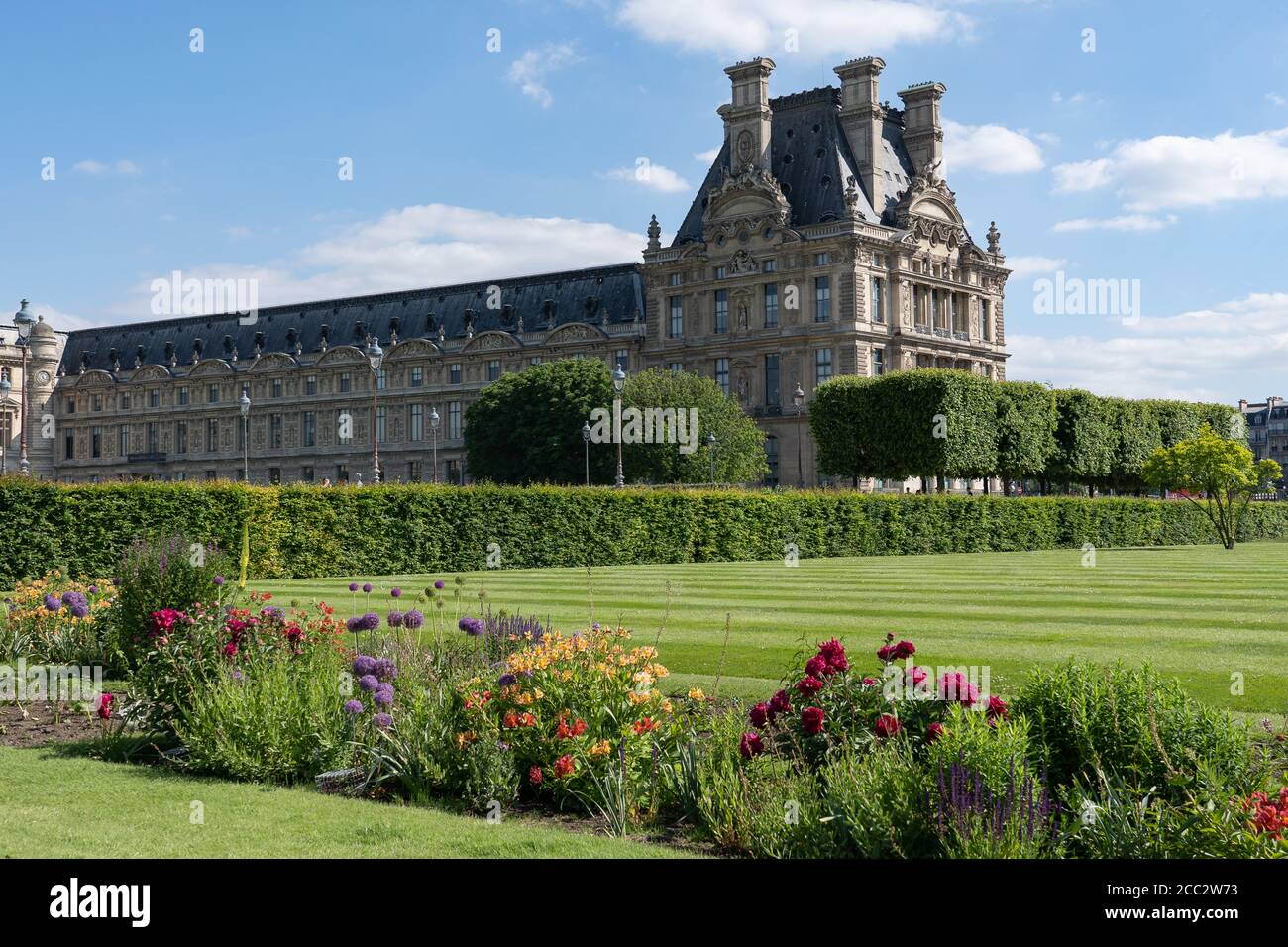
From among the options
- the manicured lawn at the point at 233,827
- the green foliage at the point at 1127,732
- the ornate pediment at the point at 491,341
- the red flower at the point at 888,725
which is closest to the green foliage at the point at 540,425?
the ornate pediment at the point at 491,341

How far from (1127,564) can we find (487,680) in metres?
30.0

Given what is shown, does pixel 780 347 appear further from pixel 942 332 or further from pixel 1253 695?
pixel 1253 695

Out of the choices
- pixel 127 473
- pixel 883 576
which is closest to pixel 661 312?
pixel 127 473

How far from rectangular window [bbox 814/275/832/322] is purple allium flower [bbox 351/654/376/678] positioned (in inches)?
3238

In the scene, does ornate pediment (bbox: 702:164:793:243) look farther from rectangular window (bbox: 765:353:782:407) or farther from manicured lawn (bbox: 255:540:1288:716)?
manicured lawn (bbox: 255:540:1288:716)

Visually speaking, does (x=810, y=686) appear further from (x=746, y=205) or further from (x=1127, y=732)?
(x=746, y=205)

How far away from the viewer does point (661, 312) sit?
100125 millimetres

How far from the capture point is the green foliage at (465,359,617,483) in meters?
80.3

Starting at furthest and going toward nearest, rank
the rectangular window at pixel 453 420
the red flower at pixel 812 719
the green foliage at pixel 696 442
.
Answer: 1. the rectangular window at pixel 453 420
2. the green foliage at pixel 696 442
3. the red flower at pixel 812 719

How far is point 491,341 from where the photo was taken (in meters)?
113

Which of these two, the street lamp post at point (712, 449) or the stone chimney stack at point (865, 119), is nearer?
the street lamp post at point (712, 449)

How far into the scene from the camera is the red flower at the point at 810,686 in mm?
8398

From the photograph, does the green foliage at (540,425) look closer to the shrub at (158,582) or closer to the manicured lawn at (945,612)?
the manicured lawn at (945,612)

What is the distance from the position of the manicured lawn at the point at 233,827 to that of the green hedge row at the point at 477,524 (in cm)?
1525
